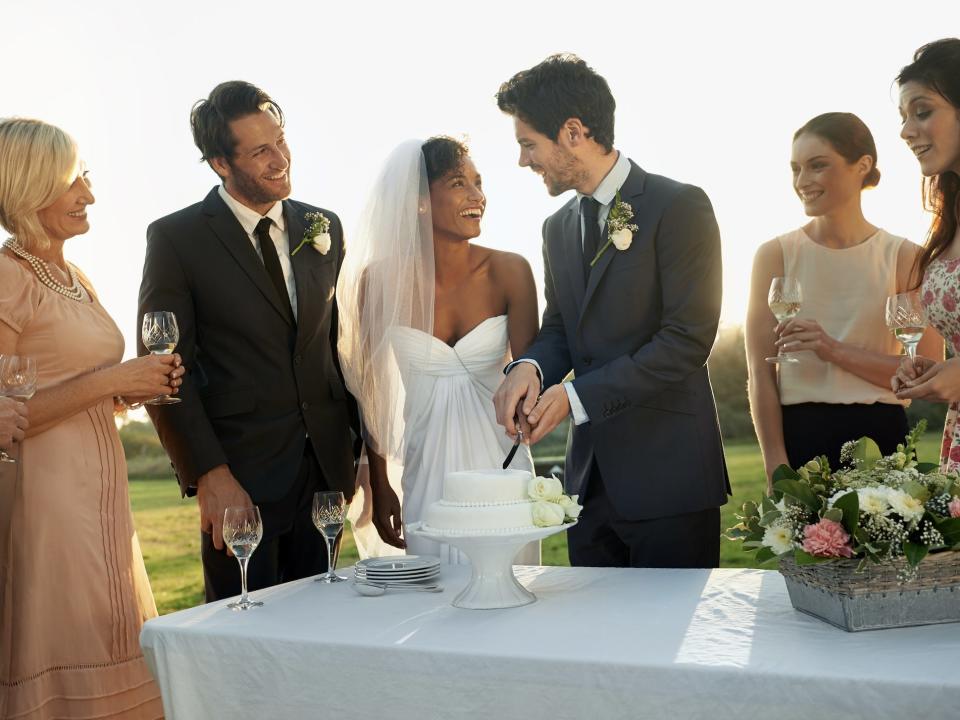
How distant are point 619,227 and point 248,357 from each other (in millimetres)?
1457

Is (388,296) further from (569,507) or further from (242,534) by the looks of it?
(569,507)

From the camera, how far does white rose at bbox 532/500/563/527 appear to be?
2.44 m

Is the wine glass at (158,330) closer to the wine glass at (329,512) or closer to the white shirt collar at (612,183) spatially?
the wine glass at (329,512)

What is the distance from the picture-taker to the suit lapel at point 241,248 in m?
3.73

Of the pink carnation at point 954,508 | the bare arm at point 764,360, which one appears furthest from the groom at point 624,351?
the pink carnation at point 954,508

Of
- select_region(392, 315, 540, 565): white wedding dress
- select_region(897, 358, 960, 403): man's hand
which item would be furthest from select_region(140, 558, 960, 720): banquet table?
select_region(392, 315, 540, 565): white wedding dress

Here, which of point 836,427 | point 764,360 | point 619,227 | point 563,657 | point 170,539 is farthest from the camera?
point 170,539

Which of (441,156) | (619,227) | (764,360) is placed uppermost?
(441,156)

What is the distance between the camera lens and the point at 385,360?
159 inches

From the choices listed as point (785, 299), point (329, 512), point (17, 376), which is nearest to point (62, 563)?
point (17, 376)

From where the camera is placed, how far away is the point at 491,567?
2.49m

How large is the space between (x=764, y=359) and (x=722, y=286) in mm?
895

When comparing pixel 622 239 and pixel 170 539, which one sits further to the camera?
pixel 170 539

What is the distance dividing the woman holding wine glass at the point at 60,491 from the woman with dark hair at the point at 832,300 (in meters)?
2.38
